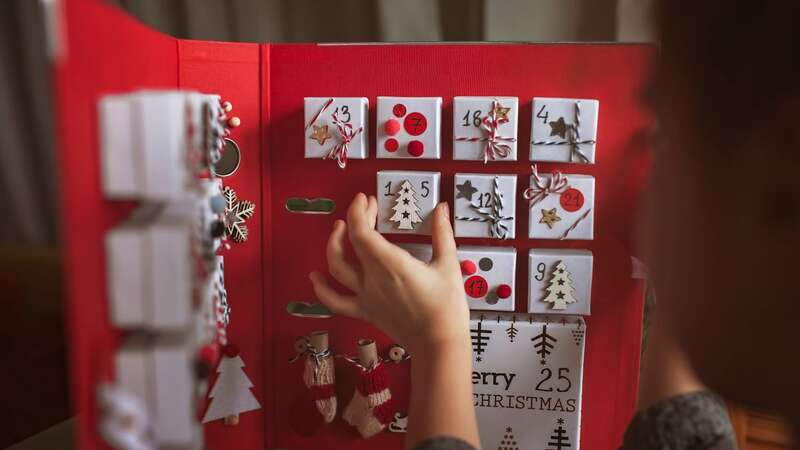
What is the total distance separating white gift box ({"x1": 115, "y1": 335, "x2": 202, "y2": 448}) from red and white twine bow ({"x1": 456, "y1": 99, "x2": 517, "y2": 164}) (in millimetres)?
477

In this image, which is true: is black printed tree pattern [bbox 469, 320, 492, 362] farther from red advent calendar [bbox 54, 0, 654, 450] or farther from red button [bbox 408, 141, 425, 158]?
red button [bbox 408, 141, 425, 158]

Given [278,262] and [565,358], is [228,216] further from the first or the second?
[565,358]

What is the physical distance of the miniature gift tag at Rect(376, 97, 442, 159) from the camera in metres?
0.82

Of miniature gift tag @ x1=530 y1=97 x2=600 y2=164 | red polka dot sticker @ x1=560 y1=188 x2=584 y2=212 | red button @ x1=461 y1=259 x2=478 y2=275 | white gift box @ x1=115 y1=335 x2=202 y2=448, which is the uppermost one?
miniature gift tag @ x1=530 y1=97 x2=600 y2=164

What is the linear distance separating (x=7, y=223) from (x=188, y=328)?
Answer: 1102 millimetres

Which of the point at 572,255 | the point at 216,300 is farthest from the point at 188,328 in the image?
the point at 572,255

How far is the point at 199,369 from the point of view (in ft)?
1.58

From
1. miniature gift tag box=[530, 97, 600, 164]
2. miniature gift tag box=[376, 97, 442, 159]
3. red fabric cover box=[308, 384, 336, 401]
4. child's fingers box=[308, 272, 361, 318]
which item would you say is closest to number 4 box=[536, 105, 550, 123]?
miniature gift tag box=[530, 97, 600, 164]

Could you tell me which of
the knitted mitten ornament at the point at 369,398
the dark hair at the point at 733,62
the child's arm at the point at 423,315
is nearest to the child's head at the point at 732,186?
the dark hair at the point at 733,62

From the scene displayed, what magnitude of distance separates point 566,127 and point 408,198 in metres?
0.22

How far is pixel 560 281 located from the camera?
82 centimetres

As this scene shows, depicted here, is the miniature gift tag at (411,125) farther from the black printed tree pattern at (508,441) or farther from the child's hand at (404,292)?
the black printed tree pattern at (508,441)

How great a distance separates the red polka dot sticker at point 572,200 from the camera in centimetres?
81

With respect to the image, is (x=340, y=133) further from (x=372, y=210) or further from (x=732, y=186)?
(x=732, y=186)
